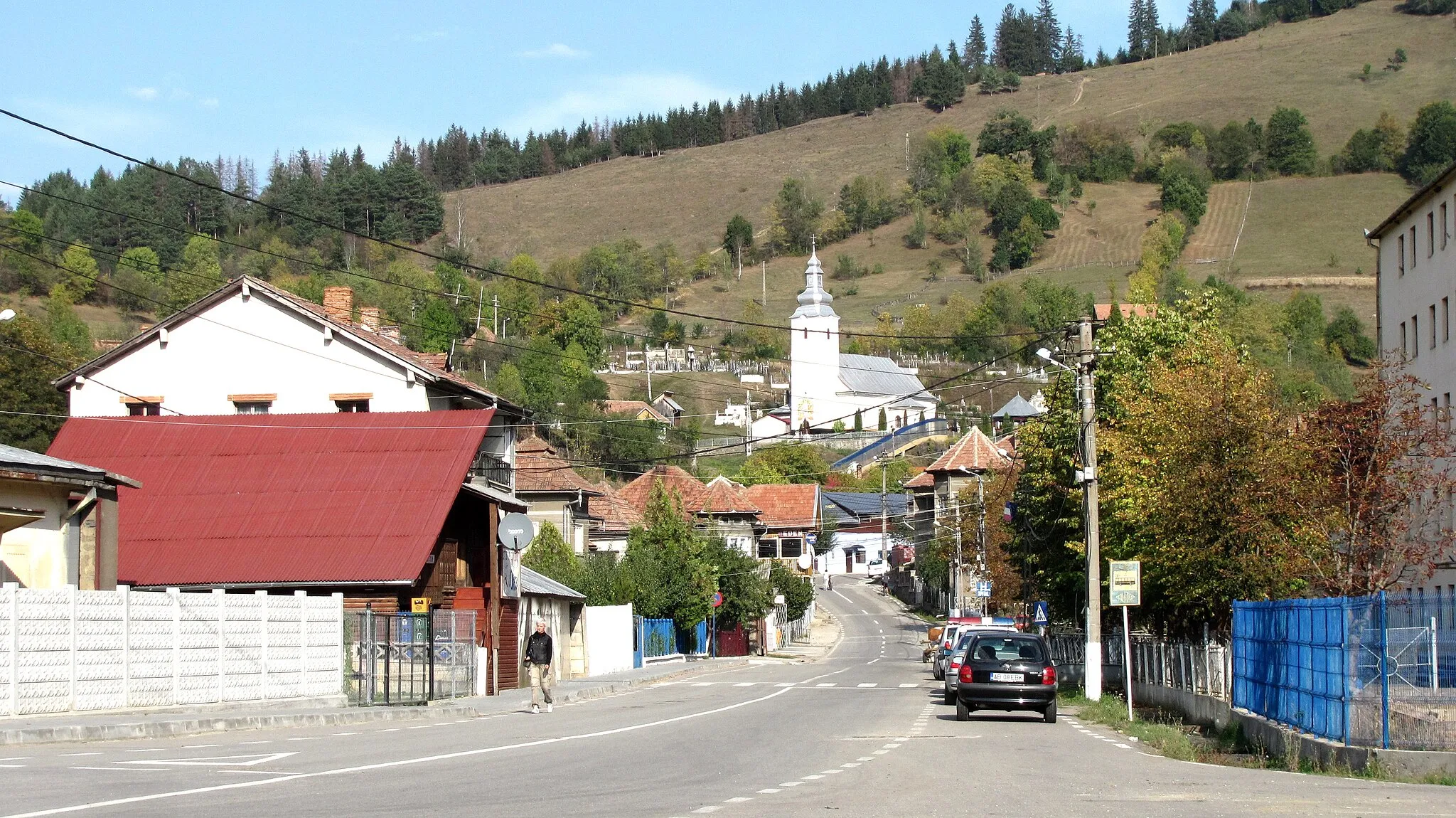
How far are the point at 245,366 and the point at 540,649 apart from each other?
1047 inches

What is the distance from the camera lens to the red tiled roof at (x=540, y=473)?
62938mm

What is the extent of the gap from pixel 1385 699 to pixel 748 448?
13857 cm

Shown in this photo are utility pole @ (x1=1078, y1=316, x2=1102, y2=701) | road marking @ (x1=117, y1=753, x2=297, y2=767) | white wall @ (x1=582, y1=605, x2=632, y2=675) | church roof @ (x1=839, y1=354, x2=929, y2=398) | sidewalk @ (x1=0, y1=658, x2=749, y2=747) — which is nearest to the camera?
road marking @ (x1=117, y1=753, x2=297, y2=767)

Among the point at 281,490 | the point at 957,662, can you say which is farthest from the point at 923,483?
the point at 957,662

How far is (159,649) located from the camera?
24578mm

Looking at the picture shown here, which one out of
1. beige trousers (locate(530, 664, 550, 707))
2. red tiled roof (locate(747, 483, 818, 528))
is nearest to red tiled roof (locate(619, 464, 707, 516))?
red tiled roof (locate(747, 483, 818, 528))

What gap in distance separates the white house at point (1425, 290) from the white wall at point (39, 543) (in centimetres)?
3641

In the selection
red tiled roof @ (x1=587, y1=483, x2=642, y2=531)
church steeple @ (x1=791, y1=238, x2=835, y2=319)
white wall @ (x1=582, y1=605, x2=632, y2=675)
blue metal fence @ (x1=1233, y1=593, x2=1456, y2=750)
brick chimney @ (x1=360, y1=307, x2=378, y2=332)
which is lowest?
white wall @ (x1=582, y1=605, x2=632, y2=675)

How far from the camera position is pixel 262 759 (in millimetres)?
17172

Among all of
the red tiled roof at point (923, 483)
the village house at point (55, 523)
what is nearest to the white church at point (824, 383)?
the red tiled roof at point (923, 483)

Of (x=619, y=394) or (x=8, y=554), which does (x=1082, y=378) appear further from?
(x=619, y=394)

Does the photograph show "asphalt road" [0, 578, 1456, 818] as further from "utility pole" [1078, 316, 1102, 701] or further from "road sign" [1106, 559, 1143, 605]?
"utility pole" [1078, 316, 1102, 701]

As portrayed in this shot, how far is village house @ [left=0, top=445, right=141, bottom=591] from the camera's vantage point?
1119 inches

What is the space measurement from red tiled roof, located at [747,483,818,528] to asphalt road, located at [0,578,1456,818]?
8358 cm
